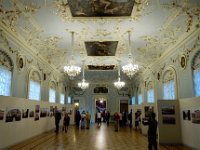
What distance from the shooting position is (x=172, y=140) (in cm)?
1081

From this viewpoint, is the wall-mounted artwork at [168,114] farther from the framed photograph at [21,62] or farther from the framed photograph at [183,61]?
the framed photograph at [21,62]

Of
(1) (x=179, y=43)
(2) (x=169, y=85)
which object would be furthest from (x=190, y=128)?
(1) (x=179, y=43)

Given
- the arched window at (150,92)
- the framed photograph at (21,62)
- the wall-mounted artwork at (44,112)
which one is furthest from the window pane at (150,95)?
the framed photograph at (21,62)

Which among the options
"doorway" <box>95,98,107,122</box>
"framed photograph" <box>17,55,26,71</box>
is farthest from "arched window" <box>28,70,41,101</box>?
"doorway" <box>95,98,107,122</box>

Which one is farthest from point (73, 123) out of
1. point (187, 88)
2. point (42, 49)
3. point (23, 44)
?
point (187, 88)

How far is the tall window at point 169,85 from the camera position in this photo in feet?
42.2

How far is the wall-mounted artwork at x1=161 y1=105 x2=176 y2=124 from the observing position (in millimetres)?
10945

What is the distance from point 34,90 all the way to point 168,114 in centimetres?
892

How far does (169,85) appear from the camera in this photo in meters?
13.5

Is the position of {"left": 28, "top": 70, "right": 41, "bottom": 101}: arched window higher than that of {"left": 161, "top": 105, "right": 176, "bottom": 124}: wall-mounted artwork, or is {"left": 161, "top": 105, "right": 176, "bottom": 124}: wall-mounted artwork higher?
{"left": 28, "top": 70, "right": 41, "bottom": 101}: arched window

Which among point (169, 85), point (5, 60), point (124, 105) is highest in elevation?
point (5, 60)

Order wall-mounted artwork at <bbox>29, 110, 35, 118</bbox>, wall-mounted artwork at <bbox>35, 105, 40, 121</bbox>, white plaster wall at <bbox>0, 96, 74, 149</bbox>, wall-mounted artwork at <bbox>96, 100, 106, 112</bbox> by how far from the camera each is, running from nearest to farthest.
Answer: white plaster wall at <bbox>0, 96, 74, 149</bbox>, wall-mounted artwork at <bbox>29, 110, 35, 118</bbox>, wall-mounted artwork at <bbox>35, 105, 40, 121</bbox>, wall-mounted artwork at <bbox>96, 100, 106, 112</bbox>

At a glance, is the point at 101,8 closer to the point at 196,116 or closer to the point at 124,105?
the point at 196,116

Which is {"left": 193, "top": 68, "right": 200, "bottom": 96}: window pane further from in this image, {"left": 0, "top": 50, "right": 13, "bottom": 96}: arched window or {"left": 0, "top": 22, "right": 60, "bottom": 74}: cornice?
{"left": 0, "top": 50, "right": 13, "bottom": 96}: arched window
